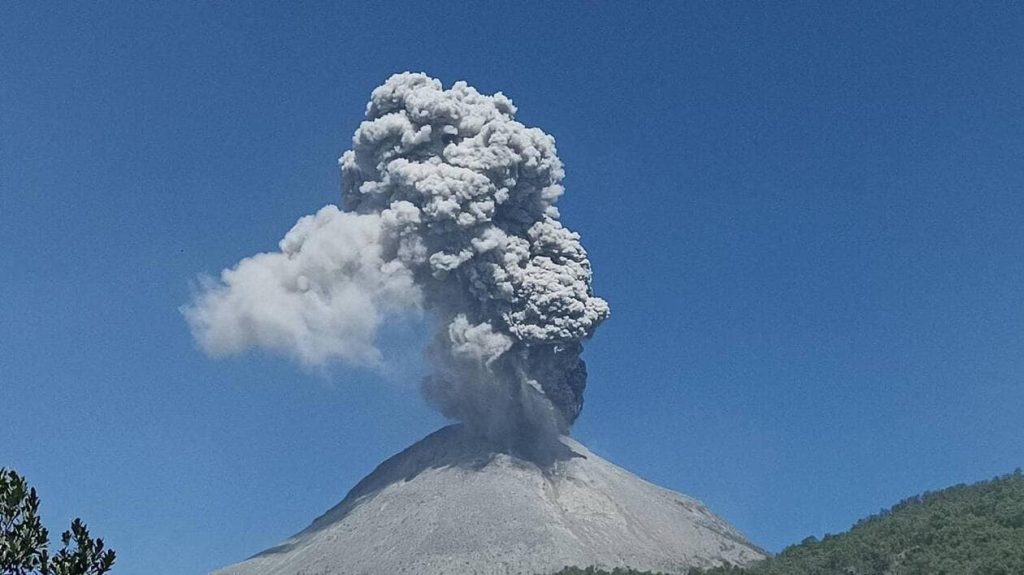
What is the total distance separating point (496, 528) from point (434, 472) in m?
15.4

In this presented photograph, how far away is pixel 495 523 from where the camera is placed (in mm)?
106625

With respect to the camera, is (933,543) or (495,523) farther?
(495,523)

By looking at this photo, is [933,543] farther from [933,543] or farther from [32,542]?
[32,542]

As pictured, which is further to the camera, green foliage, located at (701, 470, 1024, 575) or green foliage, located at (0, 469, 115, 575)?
green foliage, located at (701, 470, 1024, 575)

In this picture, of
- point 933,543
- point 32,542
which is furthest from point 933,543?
point 32,542

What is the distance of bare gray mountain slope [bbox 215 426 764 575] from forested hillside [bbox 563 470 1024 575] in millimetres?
9350

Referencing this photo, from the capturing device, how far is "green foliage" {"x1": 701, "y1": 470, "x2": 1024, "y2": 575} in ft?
252

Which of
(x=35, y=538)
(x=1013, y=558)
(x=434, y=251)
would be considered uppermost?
(x=434, y=251)

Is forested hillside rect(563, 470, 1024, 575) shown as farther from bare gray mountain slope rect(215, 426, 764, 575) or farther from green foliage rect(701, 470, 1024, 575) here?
bare gray mountain slope rect(215, 426, 764, 575)

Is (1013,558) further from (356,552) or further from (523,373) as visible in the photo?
(356,552)

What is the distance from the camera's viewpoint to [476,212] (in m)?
103

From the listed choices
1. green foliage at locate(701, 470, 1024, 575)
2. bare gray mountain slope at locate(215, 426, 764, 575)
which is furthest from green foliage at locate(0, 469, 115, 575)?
bare gray mountain slope at locate(215, 426, 764, 575)

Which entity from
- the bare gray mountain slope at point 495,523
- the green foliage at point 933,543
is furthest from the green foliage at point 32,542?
the bare gray mountain slope at point 495,523

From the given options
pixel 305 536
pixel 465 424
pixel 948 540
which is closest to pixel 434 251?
pixel 465 424
